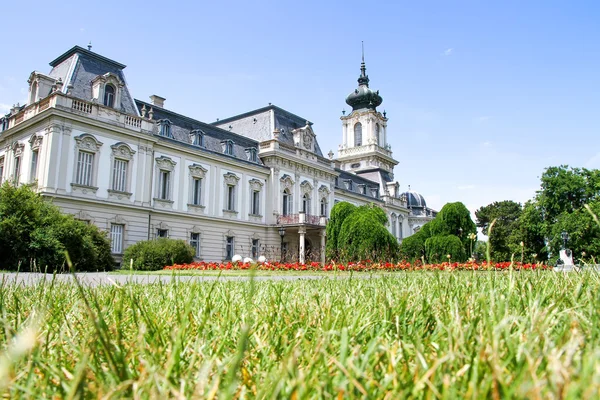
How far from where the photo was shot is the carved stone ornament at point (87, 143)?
20.0 metres

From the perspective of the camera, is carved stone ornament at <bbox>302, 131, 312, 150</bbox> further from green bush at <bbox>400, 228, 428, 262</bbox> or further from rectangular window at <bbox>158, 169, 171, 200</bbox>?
rectangular window at <bbox>158, 169, 171, 200</bbox>

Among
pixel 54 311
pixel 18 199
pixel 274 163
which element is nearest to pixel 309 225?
pixel 274 163

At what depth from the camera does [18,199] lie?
14469mm

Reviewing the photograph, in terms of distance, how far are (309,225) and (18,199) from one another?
18761 mm

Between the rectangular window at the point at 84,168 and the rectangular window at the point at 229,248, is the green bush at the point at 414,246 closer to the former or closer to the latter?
the rectangular window at the point at 229,248

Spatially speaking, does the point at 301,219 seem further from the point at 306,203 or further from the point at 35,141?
the point at 35,141

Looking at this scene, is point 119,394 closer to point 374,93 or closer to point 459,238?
point 459,238

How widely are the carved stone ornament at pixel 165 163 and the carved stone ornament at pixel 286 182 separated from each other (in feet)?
29.2

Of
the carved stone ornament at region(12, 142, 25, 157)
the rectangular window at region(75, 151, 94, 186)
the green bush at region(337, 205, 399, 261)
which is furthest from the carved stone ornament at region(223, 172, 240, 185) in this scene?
the carved stone ornament at region(12, 142, 25, 157)

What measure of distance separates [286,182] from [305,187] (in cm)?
212

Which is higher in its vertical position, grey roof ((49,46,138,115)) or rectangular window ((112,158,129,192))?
grey roof ((49,46,138,115))

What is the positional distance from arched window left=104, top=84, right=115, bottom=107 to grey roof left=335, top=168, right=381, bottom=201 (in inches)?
873

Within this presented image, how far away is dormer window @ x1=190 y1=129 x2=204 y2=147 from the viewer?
26.7 meters

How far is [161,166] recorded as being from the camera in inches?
944
